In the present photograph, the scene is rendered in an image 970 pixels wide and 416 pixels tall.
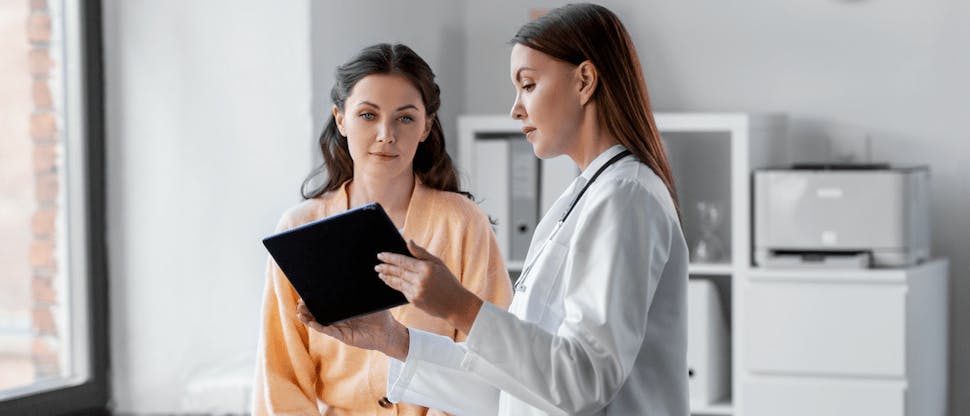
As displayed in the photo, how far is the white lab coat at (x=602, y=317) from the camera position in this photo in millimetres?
1226

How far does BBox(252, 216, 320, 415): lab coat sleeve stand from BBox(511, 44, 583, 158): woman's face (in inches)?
23.5

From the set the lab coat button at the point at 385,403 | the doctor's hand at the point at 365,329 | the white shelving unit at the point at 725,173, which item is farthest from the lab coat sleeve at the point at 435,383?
the white shelving unit at the point at 725,173

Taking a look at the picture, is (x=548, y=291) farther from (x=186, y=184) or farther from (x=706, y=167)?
(x=706, y=167)

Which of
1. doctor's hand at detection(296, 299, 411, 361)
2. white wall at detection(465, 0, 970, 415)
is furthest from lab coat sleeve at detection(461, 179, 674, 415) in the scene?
white wall at detection(465, 0, 970, 415)

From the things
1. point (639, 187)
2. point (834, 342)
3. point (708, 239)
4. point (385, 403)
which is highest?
point (639, 187)

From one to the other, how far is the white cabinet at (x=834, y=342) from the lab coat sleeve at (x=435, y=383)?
1939 millimetres

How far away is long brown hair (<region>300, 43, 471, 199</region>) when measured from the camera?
185 centimetres

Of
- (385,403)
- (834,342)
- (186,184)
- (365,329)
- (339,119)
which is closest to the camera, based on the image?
(365,329)

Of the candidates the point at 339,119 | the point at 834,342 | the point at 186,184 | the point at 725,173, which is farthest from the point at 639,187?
the point at 725,173

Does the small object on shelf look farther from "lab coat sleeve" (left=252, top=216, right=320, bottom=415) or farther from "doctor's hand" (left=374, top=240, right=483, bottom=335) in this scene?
"doctor's hand" (left=374, top=240, right=483, bottom=335)

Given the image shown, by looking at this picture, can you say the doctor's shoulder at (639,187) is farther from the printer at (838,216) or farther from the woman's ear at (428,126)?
the printer at (838,216)

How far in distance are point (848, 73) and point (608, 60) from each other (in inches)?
107

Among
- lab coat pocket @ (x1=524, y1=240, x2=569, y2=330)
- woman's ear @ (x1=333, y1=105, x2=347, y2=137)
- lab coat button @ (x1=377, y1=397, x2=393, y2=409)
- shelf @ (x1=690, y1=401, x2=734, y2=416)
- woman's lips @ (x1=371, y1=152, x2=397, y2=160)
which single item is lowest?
shelf @ (x1=690, y1=401, x2=734, y2=416)

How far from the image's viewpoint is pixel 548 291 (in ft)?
4.43
